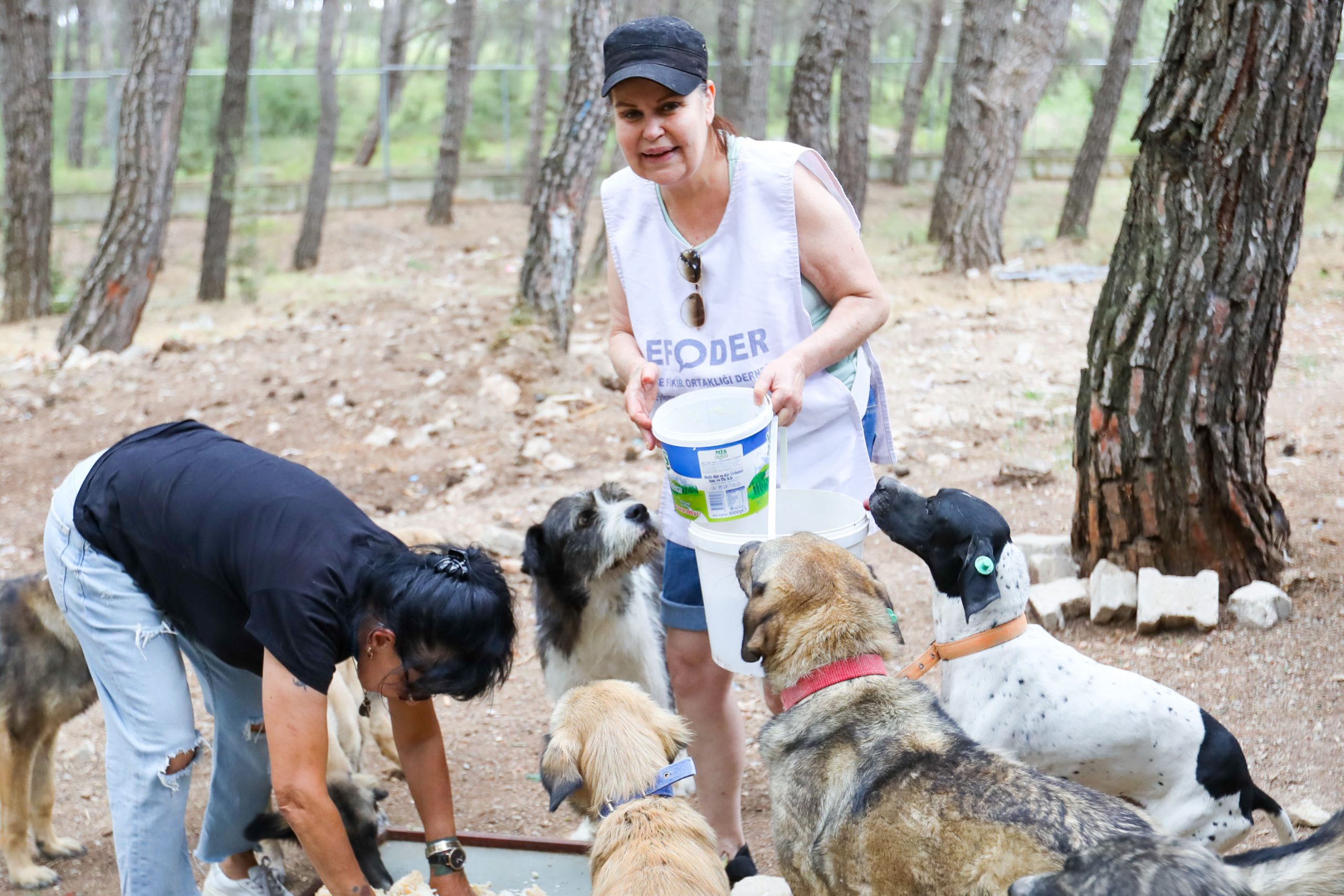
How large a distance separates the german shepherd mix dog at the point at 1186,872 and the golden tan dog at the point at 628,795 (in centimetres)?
88

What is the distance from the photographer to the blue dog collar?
3.05 meters

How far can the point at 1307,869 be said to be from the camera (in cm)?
254

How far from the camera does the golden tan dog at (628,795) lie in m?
2.88

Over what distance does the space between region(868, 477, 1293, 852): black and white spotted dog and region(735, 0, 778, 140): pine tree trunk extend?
13798 mm

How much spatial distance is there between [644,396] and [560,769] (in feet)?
3.75

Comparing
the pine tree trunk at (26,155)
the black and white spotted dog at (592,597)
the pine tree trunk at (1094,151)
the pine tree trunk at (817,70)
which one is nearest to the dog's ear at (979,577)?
the black and white spotted dog at (592,597)

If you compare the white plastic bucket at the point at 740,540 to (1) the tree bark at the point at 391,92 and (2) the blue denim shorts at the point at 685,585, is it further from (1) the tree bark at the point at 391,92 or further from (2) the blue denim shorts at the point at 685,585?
(1) the tree bark at the point at 391,92

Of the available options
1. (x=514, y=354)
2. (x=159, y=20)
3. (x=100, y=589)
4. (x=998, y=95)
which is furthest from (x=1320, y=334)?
(x=159, y=20)

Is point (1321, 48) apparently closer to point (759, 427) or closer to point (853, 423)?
point (853, 423)

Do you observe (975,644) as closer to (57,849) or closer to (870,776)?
(870,776)

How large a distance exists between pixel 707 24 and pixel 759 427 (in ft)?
141

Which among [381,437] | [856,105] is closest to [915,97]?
[856,105]

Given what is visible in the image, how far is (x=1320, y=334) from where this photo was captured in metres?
9.88

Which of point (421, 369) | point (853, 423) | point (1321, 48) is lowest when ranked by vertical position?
point (421, 369)
